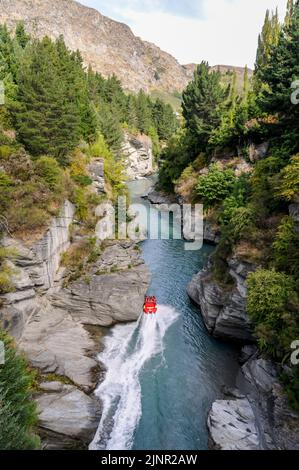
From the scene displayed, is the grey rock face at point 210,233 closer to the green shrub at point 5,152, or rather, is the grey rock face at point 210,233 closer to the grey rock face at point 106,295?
the grey rock face at point 106,295

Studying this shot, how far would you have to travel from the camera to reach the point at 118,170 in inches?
1603

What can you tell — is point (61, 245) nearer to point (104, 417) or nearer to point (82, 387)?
point (82, 387)

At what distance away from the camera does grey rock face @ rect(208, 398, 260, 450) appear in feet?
49.2

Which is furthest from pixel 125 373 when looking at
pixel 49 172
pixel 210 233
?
pixel 210 233

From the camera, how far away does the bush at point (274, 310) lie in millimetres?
14273

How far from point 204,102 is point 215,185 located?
16.0 meters

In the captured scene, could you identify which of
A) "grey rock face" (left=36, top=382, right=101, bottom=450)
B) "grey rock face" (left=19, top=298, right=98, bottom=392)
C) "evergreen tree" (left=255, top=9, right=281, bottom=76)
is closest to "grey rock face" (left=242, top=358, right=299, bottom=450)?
"grey rock face" (left=36, top=382, right=101, bottom=450)

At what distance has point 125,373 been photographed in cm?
2048

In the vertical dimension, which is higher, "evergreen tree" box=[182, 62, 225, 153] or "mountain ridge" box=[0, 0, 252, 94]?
"mountain ridge" box=[0, 0, 252, 94]

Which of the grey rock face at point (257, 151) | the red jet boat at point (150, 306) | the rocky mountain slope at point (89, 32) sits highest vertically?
the rocky mountain slope at point (89, 32)

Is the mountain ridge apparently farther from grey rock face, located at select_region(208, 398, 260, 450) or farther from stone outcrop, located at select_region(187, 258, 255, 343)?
grey rock face, located at select_region(208, 398, 260, 450)

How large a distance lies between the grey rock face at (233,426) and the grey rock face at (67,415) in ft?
19.8

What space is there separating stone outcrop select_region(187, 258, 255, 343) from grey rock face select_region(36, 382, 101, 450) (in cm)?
989

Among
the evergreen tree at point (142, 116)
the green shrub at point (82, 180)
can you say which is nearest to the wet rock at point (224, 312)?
the green shrub at point (82, 180)
